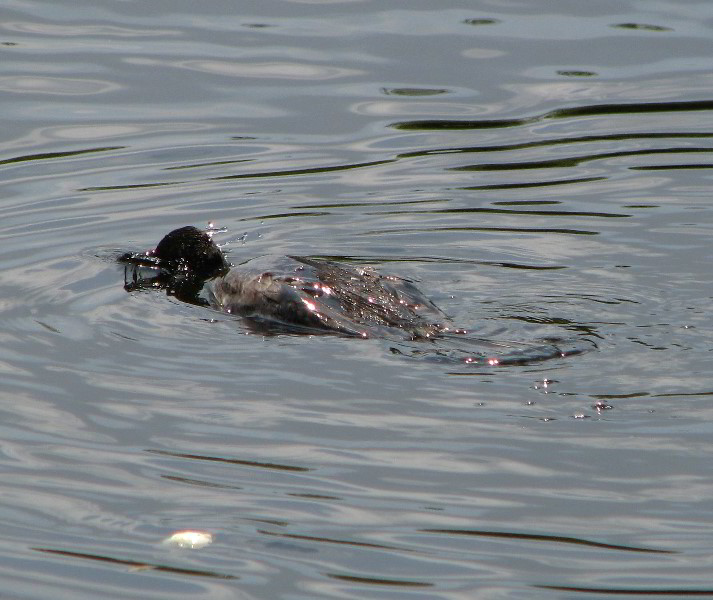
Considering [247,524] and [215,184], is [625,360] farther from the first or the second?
[215,184]

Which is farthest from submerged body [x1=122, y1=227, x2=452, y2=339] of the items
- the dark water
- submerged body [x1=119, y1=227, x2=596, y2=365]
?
the dark water

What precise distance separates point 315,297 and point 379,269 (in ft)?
3.66

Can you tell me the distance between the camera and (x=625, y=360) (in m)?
7.30

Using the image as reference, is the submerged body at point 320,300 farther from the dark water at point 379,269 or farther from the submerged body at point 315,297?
the dark water at point 379,269

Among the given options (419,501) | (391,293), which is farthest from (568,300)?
(419,501)

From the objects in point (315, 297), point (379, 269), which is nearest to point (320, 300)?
point (315, 297)

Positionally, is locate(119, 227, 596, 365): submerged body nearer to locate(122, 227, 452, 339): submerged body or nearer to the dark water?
locate(122, 227, 452, 339): submerged body

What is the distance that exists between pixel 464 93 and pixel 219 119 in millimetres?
2302

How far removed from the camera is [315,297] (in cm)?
827

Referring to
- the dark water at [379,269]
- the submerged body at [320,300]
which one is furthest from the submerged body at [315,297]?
the dark water at [379,269]

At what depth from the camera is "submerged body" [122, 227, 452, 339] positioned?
800 cm

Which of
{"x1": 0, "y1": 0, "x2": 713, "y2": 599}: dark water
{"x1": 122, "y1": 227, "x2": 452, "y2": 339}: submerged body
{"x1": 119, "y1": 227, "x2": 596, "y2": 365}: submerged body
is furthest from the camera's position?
{"x1": 122, "y1": 227, "x2": 452, "y2": 339}: submerged body

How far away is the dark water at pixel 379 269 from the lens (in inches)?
229

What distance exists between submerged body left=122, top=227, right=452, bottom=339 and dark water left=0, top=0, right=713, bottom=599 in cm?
20
